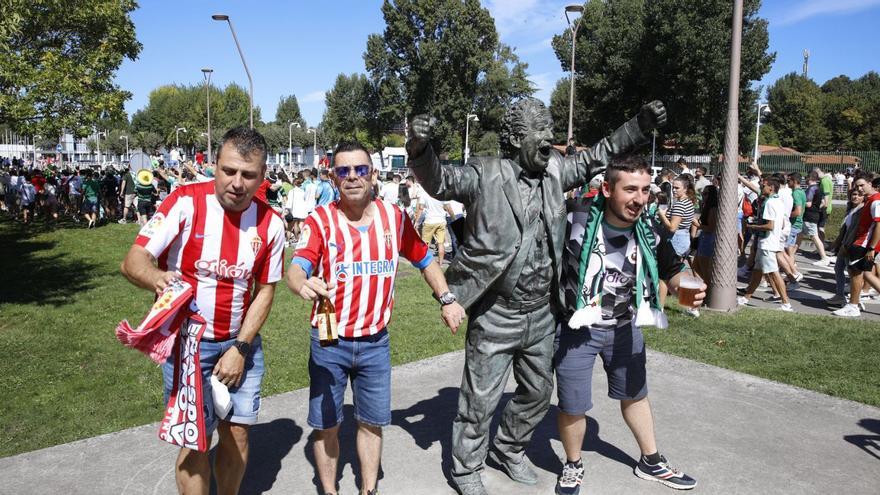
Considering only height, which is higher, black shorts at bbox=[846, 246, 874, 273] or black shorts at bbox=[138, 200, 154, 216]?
black shorts at bbox=[138, 200, 154, 216]

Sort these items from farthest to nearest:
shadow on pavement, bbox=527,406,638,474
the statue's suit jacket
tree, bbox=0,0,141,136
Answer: tree, bbox=0,0,141,136
shadow on pavement, bbox=527,406,638,474
the statue's suit jacket

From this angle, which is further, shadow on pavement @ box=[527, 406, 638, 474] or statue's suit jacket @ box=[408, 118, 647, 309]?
shadow on pavement @ box=[527, 406, 638, 474]

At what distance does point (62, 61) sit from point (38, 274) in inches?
202

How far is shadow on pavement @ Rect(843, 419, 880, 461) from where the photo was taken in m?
3.99

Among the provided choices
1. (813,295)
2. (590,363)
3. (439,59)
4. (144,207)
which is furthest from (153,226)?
(439,59)

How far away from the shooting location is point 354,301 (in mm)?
3109

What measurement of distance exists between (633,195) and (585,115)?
137 feet

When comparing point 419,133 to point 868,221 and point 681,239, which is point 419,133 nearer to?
point 681,239

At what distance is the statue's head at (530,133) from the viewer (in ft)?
11.1

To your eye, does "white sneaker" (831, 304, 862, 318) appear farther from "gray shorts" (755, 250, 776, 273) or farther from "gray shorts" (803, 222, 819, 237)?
"gray shorts" (803, 222, 819, 237)

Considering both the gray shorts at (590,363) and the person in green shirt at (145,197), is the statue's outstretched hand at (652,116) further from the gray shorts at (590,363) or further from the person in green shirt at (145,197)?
the person in green shirt at (145,197)

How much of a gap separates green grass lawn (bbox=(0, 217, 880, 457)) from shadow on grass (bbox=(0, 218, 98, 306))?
4cm

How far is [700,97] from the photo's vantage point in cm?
3516

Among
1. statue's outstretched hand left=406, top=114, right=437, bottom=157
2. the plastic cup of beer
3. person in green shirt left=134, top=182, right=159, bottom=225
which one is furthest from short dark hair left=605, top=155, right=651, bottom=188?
person in green shirt left=134, top=182, right=159, bottom=225
